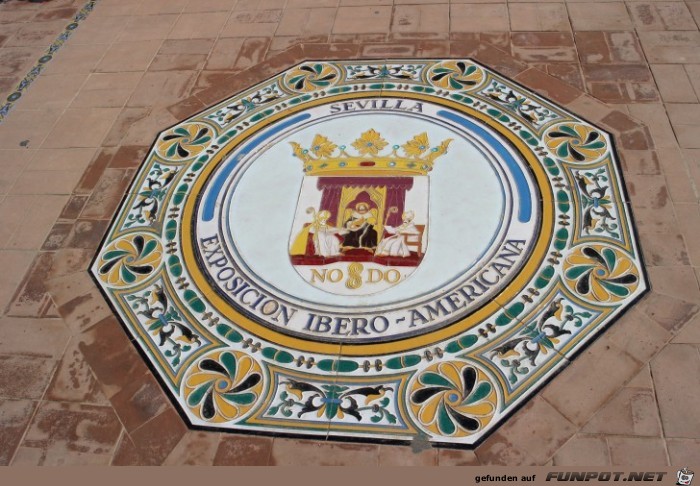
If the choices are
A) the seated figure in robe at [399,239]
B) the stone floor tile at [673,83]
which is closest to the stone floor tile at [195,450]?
the seated figure in robe at [399,239]

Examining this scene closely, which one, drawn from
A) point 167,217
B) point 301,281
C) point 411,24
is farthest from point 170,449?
point 411,24

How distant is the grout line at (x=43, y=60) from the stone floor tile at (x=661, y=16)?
7.24 metres

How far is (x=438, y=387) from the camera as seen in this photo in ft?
14.0

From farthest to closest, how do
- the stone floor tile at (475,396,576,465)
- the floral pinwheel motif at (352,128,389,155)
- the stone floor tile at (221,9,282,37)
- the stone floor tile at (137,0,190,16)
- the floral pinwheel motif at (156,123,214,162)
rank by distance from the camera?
the stone floor tile at (137,0,190,16) → the stone floor tile at (221,9,282,37) → the floral pinwheel motif at (156,123,214,162) → the floral pinwheel motif at (352,128,389,155) → the stone floor tile at (475,396,576,465)

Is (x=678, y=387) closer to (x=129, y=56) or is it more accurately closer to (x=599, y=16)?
(x=599, y=16)

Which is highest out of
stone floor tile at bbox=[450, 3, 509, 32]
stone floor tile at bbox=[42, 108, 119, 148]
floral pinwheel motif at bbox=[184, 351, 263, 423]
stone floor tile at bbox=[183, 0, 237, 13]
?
stone floor tile at bbox=[183, 0, 237, 13]

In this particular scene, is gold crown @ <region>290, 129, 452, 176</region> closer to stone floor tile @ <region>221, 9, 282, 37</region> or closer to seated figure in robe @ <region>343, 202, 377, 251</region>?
seated figure in robe @ <region>343, 202, 377, 251</region>

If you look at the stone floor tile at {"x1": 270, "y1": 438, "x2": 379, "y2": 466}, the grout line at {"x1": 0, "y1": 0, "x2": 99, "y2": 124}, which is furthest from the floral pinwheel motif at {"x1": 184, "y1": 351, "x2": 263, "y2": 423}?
the grout line at {"x1": 0, "y1": 0, "x2": 99, "y2": 124}

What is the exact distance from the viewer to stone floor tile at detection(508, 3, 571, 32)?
7277mm

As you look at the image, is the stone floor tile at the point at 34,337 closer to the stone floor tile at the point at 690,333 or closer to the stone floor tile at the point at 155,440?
the stone floor tile at the point at 155,440

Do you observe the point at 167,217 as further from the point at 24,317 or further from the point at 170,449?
the point at 170,449

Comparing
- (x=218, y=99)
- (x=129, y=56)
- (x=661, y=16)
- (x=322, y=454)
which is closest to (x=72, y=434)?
(x=322, y=454)

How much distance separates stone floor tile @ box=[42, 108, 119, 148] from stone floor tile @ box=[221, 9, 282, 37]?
191 cm

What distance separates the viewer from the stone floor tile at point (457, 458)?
392 centimetres
